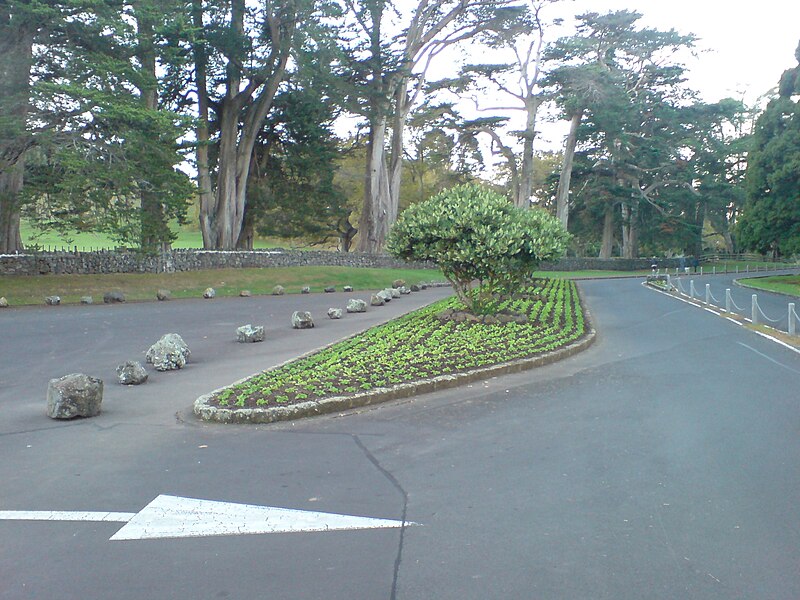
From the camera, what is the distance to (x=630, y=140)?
57.7 m

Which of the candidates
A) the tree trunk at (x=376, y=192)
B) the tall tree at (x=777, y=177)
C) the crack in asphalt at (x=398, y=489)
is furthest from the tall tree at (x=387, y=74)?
the crack in asphalt at (x=398, y=489)

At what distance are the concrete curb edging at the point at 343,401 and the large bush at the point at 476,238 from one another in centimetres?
426

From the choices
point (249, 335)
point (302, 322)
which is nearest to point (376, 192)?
point (302, 322)

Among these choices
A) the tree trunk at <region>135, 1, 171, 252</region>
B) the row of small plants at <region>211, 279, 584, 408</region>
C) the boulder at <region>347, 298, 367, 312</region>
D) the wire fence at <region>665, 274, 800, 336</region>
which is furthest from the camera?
the tree trunk at <region>135, 1, 171, 252</region>

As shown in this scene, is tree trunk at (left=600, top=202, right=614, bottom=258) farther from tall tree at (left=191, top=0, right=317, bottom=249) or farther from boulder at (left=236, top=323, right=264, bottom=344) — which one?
boulder at (left=236, top=323, right=264, bottom=344)

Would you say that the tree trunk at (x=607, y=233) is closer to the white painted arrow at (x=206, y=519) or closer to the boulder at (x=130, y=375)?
the boulder at (x=130, y=375)

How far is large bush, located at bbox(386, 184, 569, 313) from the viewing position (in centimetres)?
1575

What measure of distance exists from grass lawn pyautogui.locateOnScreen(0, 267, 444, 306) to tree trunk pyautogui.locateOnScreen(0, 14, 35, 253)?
3087 mm

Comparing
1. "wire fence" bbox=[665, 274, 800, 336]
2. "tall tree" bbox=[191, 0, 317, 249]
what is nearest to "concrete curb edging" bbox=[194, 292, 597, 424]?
"wire fence" bbox=[665, 274, 800, 336]

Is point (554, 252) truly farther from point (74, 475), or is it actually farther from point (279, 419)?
point (74, 475)

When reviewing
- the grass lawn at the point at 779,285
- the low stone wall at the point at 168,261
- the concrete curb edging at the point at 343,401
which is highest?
the low stone wall at the point at 168,261

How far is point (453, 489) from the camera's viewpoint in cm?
578

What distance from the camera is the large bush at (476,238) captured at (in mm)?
15750

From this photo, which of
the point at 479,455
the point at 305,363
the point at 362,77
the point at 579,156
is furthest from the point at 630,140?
the point at 479,455
